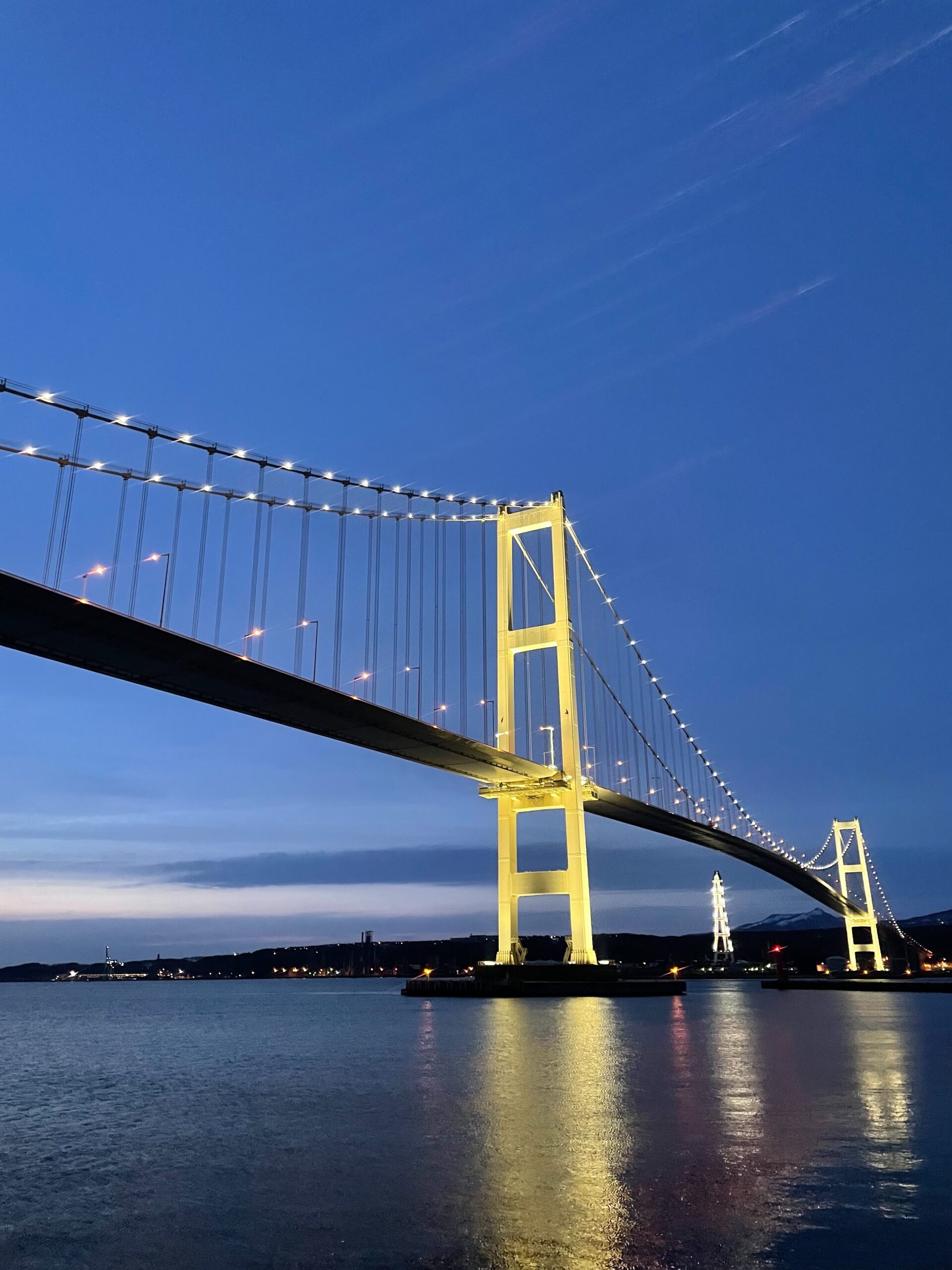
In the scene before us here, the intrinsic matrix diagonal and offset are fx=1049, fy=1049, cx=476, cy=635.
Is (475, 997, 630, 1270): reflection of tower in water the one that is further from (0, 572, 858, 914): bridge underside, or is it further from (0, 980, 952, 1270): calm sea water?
(0, 572, 858, 914): bridge underside

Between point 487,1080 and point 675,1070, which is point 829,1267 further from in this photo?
point 675,1070

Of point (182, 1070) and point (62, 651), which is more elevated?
point (62, 651)

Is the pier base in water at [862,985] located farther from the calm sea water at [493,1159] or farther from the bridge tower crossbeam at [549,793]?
the calm sea water at [493,1159]

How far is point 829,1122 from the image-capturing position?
9445 mm

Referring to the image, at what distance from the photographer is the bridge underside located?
65.6 ft

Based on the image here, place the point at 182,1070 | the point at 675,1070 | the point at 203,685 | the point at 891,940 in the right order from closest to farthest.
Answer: the point at 675,1070 → the point at 182,1070 → the point at 203,685 → the point at 891,940

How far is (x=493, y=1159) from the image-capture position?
7875 millimetres

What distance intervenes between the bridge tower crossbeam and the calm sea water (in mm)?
15824

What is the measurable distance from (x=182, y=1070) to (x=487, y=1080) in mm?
7063

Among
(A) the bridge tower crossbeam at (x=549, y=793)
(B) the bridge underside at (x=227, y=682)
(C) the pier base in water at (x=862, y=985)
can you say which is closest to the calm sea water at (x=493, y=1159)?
(B) the bridge underside at (x=227, y=682)

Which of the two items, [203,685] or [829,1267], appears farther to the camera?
[203,685]

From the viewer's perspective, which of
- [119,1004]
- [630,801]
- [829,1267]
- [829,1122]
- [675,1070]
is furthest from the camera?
[119,1004]

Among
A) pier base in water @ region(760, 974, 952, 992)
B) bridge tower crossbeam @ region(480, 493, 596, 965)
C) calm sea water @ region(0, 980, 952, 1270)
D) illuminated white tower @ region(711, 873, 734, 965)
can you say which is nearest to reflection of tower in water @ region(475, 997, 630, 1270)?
calm sea water @ region(0, 980, 952, 1270)

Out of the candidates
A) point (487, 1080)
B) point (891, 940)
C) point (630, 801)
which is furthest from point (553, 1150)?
point (891, 940)
